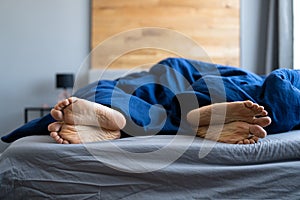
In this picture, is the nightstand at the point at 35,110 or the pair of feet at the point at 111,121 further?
the nightstand at the point at 35,110

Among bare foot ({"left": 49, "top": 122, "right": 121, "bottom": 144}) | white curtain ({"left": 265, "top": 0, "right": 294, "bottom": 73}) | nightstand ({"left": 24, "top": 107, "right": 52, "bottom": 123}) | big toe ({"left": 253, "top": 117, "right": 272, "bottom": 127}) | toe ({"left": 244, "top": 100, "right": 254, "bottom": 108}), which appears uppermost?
white curtain ({"left": 265, "top": 0, "right": 294, "bottom": 73})

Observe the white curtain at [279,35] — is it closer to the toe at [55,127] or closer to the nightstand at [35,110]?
the nightstand at [35,110]

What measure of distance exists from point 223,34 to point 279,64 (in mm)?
671

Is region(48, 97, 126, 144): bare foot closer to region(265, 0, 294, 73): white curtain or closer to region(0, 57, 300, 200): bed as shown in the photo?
region(0, 57, 300, 200): bed

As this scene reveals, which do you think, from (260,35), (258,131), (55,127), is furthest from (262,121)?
(260,35)

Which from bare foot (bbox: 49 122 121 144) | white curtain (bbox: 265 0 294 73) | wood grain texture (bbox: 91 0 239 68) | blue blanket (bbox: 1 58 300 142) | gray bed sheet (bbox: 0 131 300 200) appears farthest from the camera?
wood grain texture (bbox: 91 0 239 68)

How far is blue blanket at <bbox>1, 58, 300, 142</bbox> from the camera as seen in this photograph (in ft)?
4.90

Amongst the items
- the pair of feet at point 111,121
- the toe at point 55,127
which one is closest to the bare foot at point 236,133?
the pair of feet at point 111,121

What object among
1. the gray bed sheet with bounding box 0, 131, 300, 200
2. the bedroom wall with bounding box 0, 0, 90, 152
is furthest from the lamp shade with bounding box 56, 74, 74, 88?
the gray bed sheet with bounding box 0, 131, 300, 200

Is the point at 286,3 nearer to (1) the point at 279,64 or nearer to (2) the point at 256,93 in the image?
(1) the point at 279,64

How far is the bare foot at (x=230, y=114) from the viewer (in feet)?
A: 4.40

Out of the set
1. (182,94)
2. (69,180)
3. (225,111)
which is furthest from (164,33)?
(69,180)

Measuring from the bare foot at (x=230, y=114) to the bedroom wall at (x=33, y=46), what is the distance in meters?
2.48

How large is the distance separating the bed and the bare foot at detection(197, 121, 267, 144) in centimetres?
5
